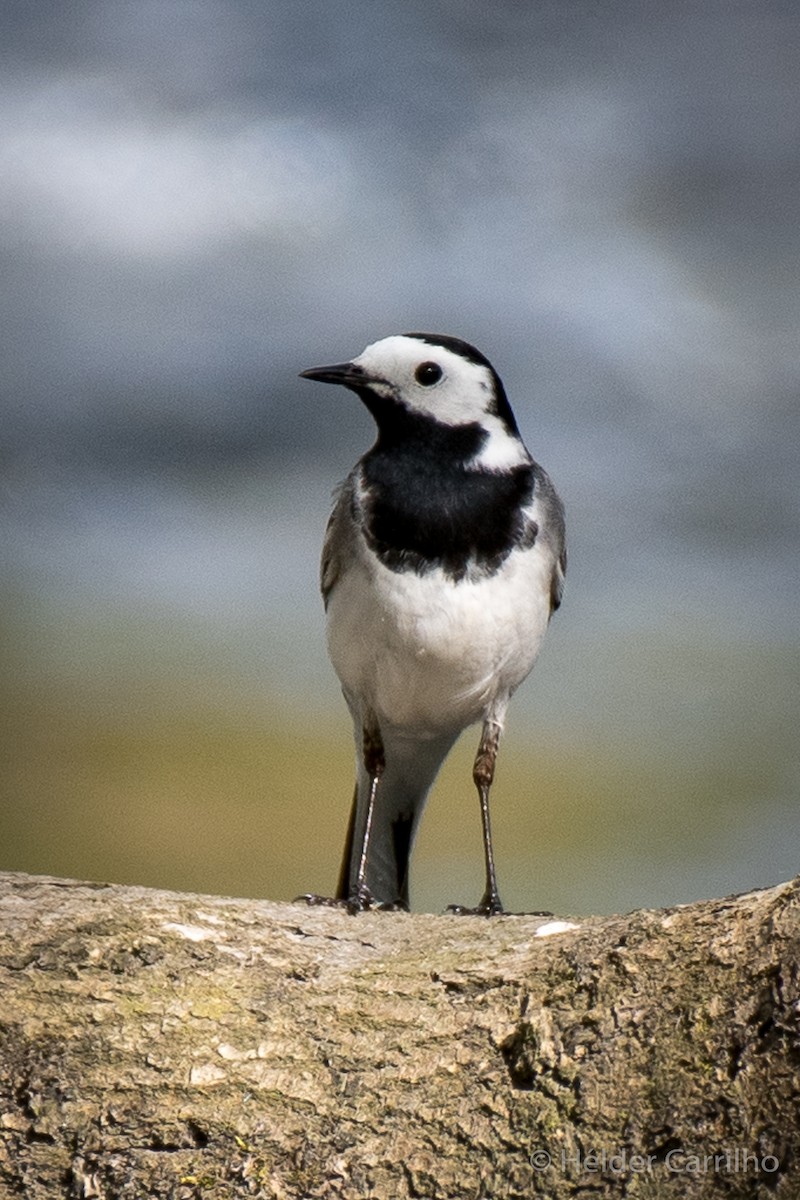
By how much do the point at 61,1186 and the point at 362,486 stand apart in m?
2.34

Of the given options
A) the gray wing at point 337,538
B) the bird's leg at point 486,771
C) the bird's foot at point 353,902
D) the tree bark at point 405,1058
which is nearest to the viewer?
the tree bark at point 405,1058

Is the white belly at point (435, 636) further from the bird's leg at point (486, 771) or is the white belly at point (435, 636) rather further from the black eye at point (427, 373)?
the black eye at point (427, 373)

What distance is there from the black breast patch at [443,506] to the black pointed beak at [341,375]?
237 millimetres

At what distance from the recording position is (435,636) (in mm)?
4527

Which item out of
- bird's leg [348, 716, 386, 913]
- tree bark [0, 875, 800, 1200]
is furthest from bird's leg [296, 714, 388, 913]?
tree bark [0, 875, 800, 1200]

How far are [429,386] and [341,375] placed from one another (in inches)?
11.4

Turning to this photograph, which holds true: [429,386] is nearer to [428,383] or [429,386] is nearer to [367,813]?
[428,383]

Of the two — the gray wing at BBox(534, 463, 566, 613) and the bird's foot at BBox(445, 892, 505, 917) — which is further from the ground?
the gray wing at BBox(534, 463, 566, 613)

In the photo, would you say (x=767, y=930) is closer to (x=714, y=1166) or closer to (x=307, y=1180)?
(x=714, y=1166)

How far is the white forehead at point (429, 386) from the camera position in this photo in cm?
474

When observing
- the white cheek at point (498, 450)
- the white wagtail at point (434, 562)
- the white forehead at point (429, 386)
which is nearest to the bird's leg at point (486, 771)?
the white wagtail at point (434, 562)

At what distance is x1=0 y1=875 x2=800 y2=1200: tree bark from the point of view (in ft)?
9.86

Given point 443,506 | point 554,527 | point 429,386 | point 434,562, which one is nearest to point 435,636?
point 434,562

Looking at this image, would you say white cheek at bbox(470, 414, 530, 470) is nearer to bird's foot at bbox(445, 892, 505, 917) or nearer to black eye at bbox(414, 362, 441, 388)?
black eye at bbox(414, 362, 441, 388)
